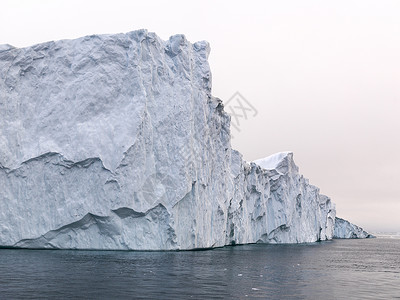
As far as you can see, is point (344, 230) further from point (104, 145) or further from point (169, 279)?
point (169, 279)

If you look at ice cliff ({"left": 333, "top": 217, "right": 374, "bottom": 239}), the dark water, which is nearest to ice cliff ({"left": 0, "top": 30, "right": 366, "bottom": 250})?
the dark water

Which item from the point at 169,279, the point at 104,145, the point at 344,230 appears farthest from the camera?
the point at 344,230

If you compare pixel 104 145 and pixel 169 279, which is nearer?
Answer: pixel 169 279

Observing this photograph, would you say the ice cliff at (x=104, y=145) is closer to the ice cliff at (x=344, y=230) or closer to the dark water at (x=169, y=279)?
the dark water at (x=169, y=279)

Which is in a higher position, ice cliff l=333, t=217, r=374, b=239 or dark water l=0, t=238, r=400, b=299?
ice cliff l=333, t=217, r=374, b=239

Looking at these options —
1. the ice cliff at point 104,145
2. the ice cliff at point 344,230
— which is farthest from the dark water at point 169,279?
the ice cliff at point 344,230

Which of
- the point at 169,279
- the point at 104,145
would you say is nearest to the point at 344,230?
the point at 104,145

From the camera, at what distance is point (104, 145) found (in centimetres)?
3020

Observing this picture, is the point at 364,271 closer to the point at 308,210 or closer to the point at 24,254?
the point at 24,254

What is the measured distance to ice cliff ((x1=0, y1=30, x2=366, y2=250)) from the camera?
29641mm

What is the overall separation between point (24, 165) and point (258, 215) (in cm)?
3249

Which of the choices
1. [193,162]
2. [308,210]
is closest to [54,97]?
[193,162]

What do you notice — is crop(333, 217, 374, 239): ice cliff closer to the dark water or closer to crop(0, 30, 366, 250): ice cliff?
crop(0, 30, 366, 250): ice cliff

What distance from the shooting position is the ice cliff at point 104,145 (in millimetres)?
29641
